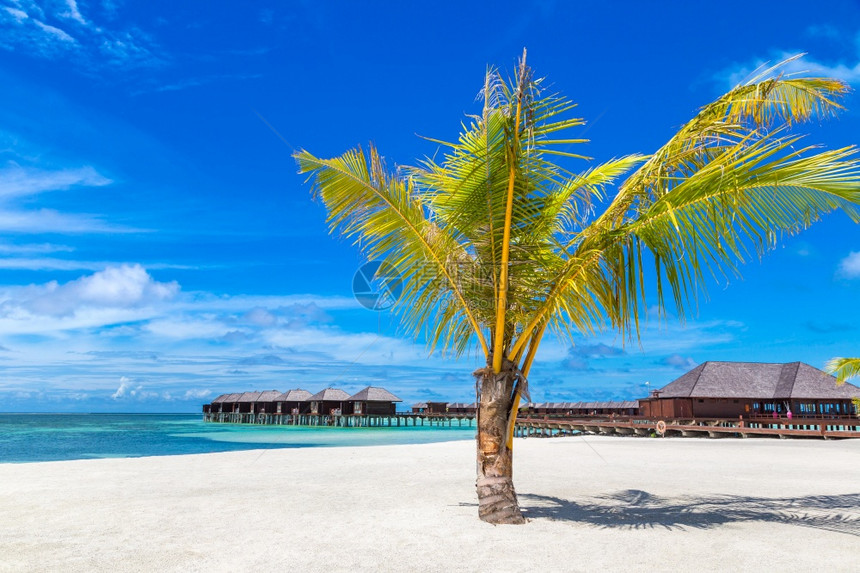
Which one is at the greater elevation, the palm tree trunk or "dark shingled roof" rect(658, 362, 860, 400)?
"dark shingled roof" rect(658, 362, 860, 400)

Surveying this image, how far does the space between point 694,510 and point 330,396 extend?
6651cm

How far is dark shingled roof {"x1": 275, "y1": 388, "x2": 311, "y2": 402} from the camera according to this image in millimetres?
75188

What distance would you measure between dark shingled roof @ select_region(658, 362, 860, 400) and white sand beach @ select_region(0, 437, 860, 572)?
78.0 feet

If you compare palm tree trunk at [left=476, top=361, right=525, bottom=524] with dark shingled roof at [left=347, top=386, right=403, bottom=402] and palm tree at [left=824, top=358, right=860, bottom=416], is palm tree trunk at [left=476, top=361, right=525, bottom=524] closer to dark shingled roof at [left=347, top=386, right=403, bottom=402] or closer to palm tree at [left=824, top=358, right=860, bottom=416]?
palm tree at [left=824, top=358, right=860, bottom=416]

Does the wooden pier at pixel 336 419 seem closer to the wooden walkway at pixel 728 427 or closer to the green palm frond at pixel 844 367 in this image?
the wooden walkway at pixel 728 427

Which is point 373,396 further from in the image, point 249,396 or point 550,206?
point 550,206

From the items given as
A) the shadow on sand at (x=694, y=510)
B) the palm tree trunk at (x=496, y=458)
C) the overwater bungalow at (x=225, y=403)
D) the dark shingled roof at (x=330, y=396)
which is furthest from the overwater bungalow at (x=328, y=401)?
the palm tree trunk at (x=496, y=458)

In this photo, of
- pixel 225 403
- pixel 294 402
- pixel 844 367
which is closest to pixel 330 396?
pixel 294 402

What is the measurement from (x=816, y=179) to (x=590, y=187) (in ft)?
8.27

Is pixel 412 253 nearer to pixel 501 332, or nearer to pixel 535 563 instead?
pixel 501 332

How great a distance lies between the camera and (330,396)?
234 feet

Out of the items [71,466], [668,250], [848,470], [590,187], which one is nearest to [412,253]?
[590,187]

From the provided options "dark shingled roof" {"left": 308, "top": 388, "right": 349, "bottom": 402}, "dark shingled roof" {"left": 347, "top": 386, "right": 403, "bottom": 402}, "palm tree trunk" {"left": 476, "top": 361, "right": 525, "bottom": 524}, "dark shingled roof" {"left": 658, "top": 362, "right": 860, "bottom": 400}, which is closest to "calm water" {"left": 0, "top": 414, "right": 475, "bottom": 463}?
"dark shingled roof" {"left": 347, "top": 386, "right": 403, "bottom": 402}

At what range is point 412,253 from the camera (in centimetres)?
715
